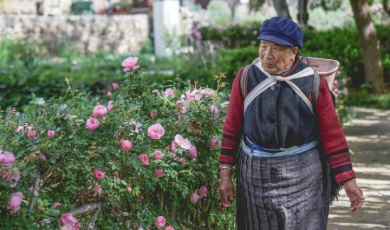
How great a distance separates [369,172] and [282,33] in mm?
4679

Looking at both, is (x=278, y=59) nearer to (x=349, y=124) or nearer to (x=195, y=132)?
(x=195, y=132)

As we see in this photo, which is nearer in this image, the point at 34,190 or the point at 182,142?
the point at 34,190

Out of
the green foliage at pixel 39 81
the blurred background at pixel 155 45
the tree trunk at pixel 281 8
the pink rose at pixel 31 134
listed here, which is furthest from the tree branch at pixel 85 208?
the tree trunk at pixel 281 8

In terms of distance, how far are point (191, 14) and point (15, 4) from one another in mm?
5160

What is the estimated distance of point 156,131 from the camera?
3631mm

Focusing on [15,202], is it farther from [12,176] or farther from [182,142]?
[182,142]

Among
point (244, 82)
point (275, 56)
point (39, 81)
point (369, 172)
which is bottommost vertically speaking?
point (39, 81)

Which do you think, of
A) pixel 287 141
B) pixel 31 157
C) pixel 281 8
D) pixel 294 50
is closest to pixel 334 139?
pixel 287 141

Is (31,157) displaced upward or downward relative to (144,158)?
upward

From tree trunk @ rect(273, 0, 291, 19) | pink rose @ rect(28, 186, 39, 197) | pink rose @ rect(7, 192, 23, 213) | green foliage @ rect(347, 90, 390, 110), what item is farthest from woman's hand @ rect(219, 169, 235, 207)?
tree trunk @ rect(273, 0, 291, 19)

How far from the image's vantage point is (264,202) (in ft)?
10.9

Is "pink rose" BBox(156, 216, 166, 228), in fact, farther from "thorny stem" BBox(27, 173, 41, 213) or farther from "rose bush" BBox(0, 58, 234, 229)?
"thorny stem" BBox(27, 173, 41, 213)

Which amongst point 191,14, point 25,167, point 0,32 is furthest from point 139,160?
point 191,14

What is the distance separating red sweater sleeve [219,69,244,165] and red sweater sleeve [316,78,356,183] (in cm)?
35
